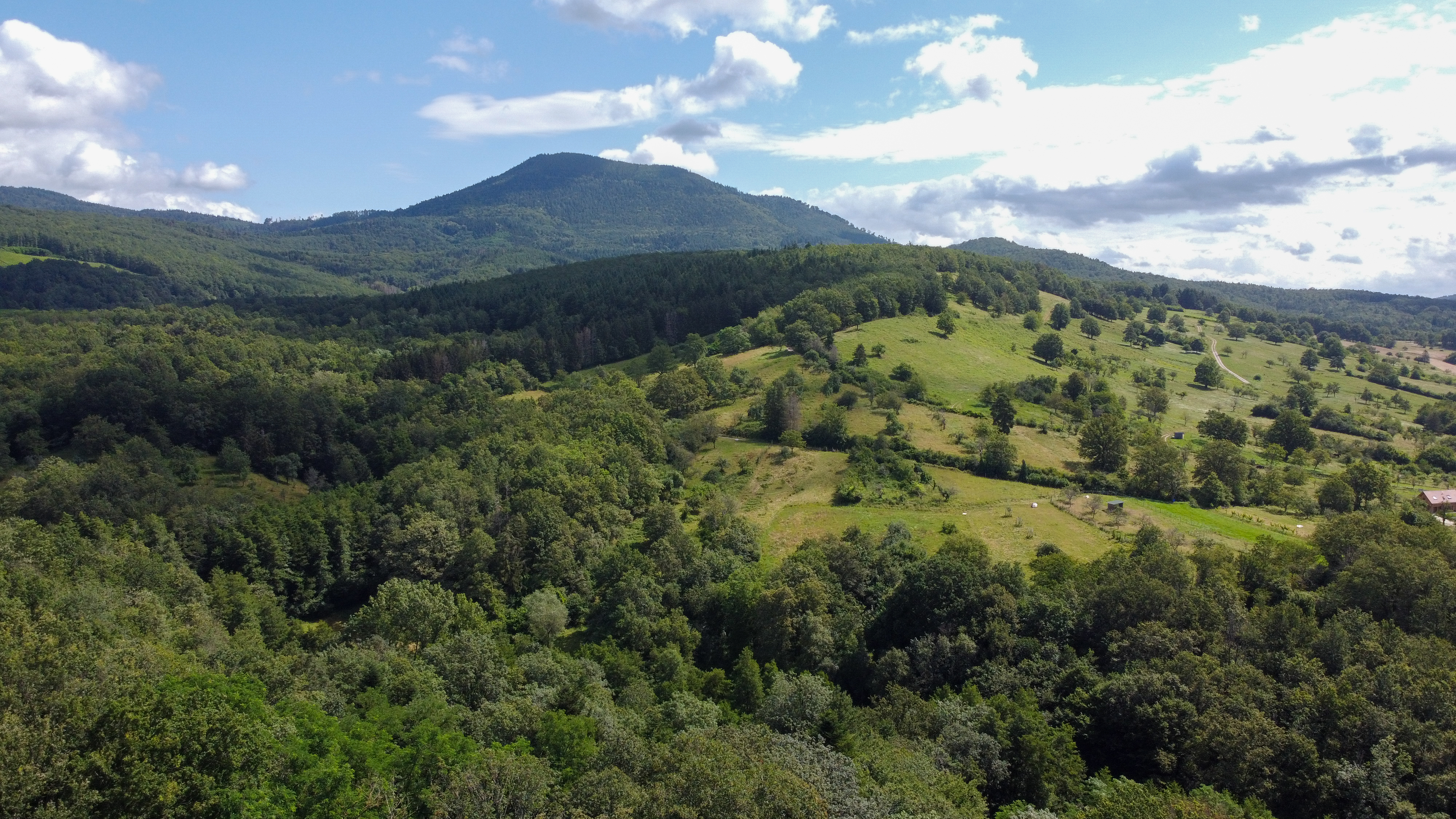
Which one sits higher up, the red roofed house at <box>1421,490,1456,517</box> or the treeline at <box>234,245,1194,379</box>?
the treeline at <box>234,245,1194,379</box>

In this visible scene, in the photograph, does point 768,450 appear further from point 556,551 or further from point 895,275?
point 895,275

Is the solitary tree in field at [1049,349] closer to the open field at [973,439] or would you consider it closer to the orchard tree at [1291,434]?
the open field at [973,439]

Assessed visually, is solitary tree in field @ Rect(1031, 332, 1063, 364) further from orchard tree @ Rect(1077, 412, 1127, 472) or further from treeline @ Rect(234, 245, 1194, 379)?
orchard tree @ Rect(1077, 412, 1127, 472)

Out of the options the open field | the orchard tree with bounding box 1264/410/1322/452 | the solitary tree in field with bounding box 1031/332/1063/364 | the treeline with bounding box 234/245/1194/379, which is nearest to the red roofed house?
the open field

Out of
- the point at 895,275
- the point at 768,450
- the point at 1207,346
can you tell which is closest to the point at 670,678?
the point at 768,450

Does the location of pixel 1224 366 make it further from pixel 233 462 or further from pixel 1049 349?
pixel 233 462

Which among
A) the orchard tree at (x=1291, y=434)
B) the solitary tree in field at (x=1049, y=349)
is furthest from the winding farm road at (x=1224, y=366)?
the orchard tree at (x=1291, y=434)

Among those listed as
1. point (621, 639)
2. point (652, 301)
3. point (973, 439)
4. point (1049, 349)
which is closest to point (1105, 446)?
point (973, 439)
